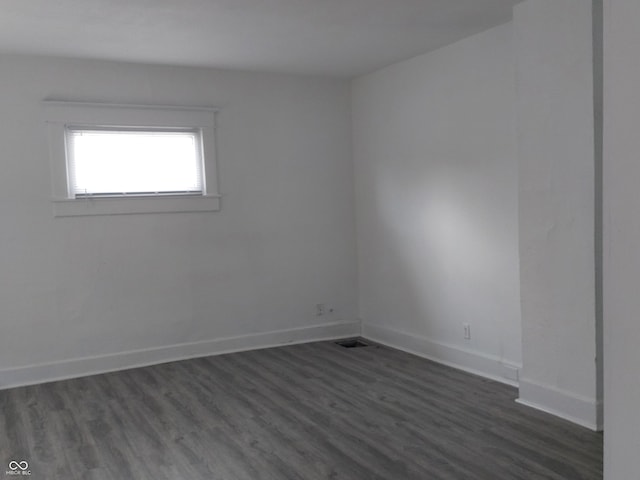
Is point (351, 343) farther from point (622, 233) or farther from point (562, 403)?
point (622, 233)

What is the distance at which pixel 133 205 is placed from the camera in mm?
5164

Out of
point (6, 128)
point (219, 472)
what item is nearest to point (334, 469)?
point (219, 472)

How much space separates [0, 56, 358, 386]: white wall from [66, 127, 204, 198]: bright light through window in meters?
0.22

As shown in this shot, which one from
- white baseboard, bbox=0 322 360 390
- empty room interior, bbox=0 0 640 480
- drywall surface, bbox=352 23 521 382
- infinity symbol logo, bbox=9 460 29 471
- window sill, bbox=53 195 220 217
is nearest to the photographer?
infinity symbol logo, bbox=9 460 29 471

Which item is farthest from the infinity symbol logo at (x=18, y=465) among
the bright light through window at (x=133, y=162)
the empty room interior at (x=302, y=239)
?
the bright light through window at (x=133, y=162)

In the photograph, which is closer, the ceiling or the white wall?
the ceiling

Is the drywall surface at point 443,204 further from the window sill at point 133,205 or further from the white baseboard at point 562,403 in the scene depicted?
the window sill at point 133,205

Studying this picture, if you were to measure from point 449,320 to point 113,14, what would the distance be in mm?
3311

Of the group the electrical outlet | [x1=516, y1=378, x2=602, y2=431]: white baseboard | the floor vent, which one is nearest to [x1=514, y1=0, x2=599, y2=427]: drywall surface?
[x1=516, y1=378, x2=602, y2=431]: white baseboard

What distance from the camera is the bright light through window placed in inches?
197

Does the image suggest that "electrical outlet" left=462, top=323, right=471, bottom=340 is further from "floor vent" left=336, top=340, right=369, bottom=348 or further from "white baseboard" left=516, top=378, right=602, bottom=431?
"floor vent" left=336, top=340, right=369, bottom=348

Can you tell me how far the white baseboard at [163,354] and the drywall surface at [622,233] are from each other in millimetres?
4494

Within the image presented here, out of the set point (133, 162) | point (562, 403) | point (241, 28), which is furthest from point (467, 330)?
point (133, 162)

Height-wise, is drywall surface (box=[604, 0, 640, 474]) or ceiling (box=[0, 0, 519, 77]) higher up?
ceiling (box=[0, 0, 519, 77])
